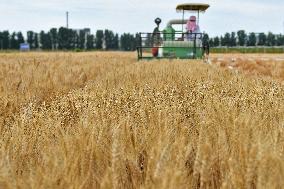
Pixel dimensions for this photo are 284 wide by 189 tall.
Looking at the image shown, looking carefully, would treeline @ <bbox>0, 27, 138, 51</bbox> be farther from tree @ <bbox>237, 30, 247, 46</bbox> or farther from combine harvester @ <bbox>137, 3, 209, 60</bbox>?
combine harvester @ <bbox>137, 3, 209, 60</bbox>

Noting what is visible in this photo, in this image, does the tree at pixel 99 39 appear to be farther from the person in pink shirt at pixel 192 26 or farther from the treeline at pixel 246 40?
the person in pink shirt at pixel 192 26

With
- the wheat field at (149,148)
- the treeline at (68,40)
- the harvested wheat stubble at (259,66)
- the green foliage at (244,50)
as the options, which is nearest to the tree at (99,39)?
the treeline at (68,40)

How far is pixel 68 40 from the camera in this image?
114188 millimetres

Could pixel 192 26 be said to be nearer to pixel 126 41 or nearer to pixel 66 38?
pixel 66 38

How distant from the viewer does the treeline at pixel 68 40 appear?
381 ft

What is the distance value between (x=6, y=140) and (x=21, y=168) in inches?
10.7

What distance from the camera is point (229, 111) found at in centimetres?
248

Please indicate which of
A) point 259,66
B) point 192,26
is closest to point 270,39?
point 192,26

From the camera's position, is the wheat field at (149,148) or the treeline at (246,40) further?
the treeline at (246,40)

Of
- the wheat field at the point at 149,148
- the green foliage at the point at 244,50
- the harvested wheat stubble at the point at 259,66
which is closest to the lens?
the wheat field at the point at 149,148

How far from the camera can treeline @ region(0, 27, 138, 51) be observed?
381ft

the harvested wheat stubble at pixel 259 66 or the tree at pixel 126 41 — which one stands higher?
Result: the tree at pixel 126 41

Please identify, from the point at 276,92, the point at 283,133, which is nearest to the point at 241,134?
the point at 283,133

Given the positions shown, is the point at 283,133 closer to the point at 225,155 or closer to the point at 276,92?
the point at 225,155
